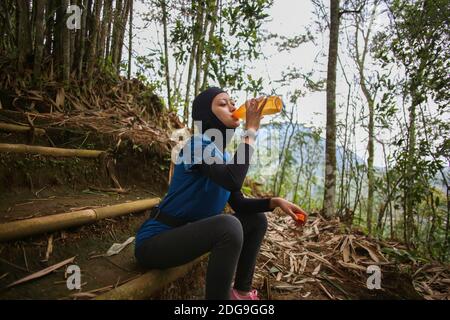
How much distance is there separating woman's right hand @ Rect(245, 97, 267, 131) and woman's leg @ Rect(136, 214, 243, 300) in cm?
56

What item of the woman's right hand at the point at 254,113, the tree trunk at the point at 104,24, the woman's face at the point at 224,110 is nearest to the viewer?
the woman's right hand at the point at 254,113

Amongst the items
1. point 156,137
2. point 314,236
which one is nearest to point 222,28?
point 156,137

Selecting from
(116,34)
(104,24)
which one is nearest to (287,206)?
(104,24)

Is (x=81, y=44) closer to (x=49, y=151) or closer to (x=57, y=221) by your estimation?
(x=49, y=151)

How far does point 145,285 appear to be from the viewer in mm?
1435

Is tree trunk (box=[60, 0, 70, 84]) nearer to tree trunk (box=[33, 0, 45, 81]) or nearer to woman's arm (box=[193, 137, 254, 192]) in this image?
tree trunk (box=[33, 0, 45, 81])

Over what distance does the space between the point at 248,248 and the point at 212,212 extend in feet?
1.36

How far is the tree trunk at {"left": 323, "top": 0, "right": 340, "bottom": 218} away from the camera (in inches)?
180

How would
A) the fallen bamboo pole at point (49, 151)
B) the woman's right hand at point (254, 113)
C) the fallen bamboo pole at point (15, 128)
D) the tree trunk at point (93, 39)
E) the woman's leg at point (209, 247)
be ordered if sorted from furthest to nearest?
the tree trunk at point (93, 39) < the fallen bamboo pole at point (15, 128) < the fallen bamboo pole at point (49, 151) < the woman's right hand at point (254, 113) < the woman's leg at point (209, 247)

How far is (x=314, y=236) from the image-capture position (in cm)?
340

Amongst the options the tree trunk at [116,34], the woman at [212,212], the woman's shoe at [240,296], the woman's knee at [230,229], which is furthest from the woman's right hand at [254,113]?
the tree trunk at [116,34]

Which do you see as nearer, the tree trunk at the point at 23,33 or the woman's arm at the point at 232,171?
the woman's arm at the point at 232,171

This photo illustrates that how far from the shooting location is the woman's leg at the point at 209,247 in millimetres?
1388

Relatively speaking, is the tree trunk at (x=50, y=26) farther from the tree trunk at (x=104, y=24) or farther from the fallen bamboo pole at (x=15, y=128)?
the fallen bamboo pole at (x=15, y=128)
